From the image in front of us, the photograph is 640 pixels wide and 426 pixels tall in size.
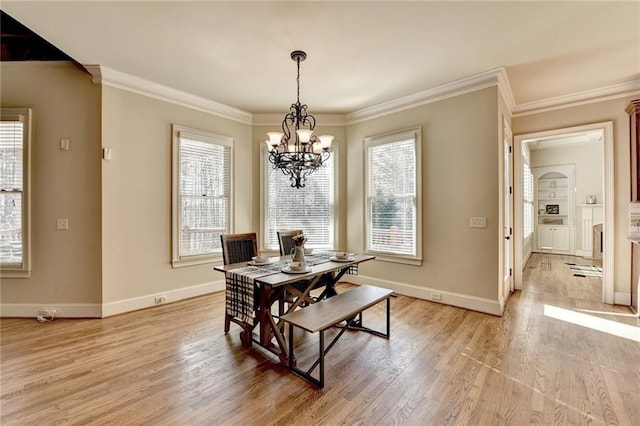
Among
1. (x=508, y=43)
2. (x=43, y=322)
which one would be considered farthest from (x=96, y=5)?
(x=508, y=43)

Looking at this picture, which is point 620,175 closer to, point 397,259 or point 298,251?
point 397,259

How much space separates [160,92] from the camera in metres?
3.80

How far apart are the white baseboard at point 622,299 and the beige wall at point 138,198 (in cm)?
583

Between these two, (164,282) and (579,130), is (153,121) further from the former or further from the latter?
(579,130)

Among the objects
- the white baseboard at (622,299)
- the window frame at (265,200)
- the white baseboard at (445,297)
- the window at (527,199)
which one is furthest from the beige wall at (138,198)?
the window at (527,199)

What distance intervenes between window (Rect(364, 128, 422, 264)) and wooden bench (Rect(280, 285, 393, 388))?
58.5 inches

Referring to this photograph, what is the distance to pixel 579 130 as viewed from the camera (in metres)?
3.97

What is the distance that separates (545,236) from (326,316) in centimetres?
845

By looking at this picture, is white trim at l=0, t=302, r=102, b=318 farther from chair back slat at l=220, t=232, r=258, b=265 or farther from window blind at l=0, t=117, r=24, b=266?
chair back slat at l=220, t=232, r=258, b=265

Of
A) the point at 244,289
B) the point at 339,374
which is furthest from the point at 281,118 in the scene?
the point at 339,374

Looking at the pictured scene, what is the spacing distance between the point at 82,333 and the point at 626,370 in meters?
5.00

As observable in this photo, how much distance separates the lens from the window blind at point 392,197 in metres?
4.18

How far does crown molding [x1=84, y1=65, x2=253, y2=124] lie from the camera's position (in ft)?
11.0

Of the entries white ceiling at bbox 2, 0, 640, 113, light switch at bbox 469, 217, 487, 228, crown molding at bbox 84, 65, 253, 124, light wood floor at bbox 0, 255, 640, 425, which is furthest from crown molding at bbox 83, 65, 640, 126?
light wood floor at bbox 0, 255, 640, 425
